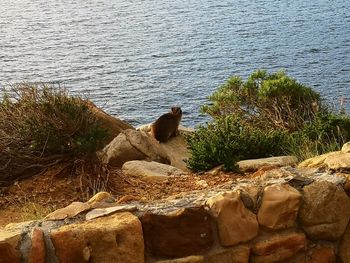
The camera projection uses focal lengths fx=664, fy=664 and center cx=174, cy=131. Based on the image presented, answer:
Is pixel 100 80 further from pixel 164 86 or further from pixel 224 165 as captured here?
pixel 224 165

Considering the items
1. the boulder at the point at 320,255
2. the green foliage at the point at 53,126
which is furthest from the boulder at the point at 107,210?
the green foliage at the point at 53,126

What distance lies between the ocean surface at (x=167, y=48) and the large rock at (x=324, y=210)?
18.4 metres

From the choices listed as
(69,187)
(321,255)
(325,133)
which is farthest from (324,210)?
(325,133)

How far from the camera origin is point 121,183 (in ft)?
24.2

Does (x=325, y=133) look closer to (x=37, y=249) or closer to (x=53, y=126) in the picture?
(x=53, y=126)

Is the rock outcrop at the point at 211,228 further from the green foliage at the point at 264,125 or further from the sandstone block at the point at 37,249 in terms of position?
the green foliage at the point at 264,125

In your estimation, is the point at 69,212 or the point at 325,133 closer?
the point at 69,212

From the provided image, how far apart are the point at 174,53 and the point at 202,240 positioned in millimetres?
30780

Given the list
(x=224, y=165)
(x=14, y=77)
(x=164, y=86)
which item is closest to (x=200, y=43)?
(x=164, y=86)

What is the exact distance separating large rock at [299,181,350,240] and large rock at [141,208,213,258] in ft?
2.21

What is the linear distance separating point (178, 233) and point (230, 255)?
368 millimetres

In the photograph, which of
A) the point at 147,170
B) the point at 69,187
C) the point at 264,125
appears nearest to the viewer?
the point at 69,187

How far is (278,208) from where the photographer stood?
414 cm

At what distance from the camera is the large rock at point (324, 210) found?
4.25m
